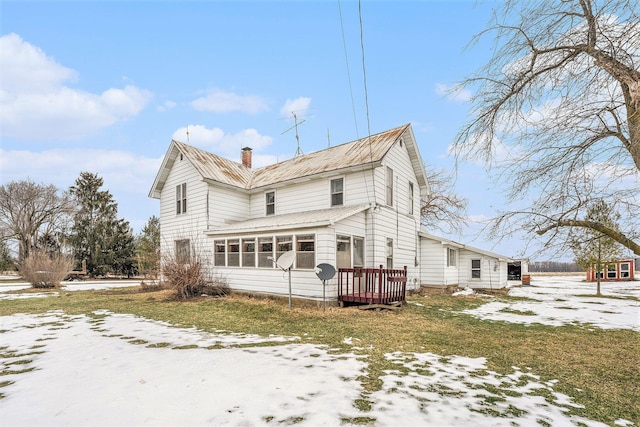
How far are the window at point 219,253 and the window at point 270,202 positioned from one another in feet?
9.51

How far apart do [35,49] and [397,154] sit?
45.9ft

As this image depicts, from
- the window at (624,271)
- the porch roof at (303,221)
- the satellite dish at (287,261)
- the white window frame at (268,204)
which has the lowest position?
the window at (624,271)

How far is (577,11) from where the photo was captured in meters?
3.85

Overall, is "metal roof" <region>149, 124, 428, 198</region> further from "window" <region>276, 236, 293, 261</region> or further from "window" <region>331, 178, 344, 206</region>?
"window" <region>276, 236, 293, 261</region>

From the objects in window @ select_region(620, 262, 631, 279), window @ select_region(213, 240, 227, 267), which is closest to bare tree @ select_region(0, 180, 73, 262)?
window @ select_region(213, 240, 227, 267)

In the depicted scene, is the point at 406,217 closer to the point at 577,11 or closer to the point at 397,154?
the point at 397,154

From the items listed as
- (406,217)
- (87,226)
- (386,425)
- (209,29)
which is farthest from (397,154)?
(87,226)

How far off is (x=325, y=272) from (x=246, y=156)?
42.2 feet

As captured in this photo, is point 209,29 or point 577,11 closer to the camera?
point 577,11

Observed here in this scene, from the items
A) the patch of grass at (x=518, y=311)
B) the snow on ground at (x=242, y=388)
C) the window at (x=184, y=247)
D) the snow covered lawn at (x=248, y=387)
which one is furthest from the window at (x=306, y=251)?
the patch of grass at (x=518, y=311)

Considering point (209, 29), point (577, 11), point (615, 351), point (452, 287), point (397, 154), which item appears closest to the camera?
point (577, 11)

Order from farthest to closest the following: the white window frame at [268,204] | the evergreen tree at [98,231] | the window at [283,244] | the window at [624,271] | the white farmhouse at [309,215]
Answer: the evergreen tree at [98,231], the window at [624,271], the white window frame at [268,204], the window at [283,244], the white farmhouse at [309,215]

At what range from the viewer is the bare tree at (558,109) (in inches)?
140

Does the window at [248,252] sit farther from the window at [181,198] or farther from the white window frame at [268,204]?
the window at [181,198]
